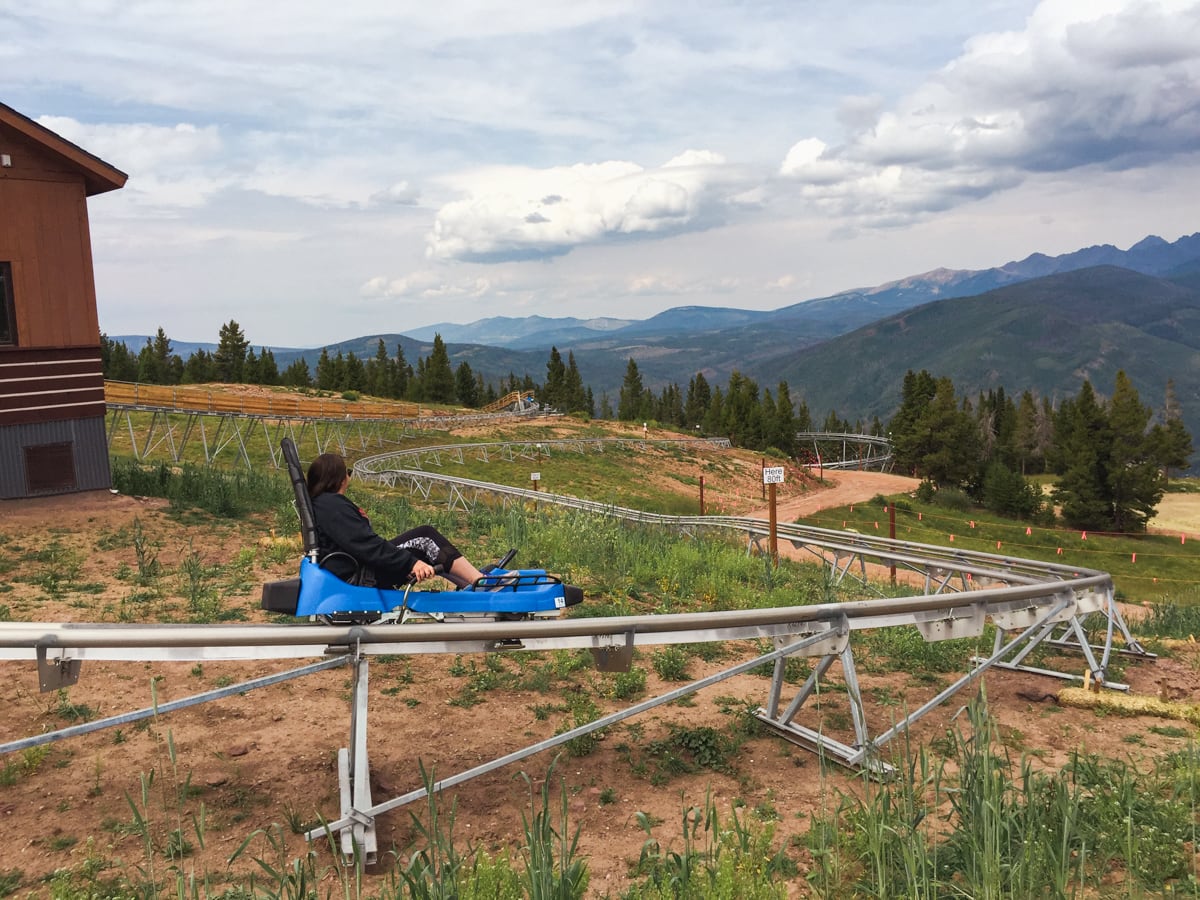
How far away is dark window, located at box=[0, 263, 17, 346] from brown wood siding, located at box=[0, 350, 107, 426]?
38 cm

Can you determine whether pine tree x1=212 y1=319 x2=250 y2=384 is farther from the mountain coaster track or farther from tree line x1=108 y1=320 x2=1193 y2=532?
the mountain coaster track

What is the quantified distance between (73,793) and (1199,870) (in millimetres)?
7289

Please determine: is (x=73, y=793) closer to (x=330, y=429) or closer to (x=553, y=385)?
(x=330, y=429)

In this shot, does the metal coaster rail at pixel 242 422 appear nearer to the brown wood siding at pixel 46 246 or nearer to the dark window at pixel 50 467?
the dark window at pixel 50 467

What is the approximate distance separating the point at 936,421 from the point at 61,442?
7645 centimetres

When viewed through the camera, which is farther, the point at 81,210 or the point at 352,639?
the point at 81,210

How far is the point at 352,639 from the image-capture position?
5363 millimetres

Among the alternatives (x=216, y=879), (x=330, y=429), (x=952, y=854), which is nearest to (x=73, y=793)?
(x=216, y=879)

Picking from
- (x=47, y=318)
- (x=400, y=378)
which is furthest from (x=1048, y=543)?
(x=400, y=378)

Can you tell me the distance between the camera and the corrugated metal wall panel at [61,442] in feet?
53.5

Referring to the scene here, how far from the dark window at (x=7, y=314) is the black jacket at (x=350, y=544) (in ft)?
46.9

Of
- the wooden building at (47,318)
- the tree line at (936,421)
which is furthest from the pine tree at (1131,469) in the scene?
the wooden building at (47,318)

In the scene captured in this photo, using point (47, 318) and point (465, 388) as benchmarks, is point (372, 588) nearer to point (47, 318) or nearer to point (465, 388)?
point (47, 318)

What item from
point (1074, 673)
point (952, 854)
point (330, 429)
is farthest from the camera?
point (330, 429)
